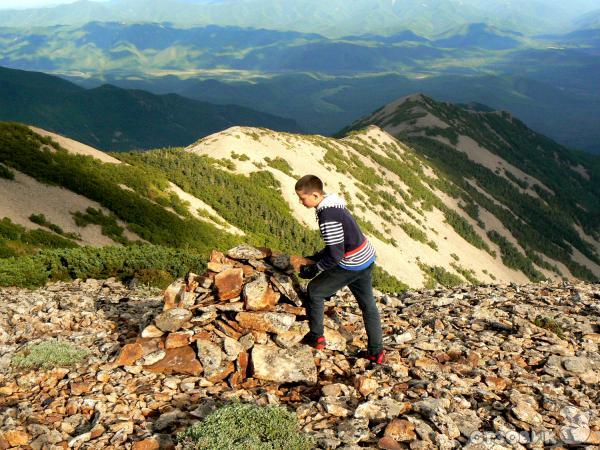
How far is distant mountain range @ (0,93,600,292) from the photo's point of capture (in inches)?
1123

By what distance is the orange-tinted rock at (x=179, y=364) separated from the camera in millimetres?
8578

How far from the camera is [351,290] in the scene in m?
8.76

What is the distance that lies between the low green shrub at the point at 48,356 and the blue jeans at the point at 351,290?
16.6 ft

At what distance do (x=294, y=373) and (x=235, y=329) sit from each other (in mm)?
1679

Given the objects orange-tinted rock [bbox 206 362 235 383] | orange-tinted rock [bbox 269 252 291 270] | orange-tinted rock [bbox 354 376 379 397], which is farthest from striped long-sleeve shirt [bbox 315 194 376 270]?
orange-tinted rock [bbox 206 362 235 383]

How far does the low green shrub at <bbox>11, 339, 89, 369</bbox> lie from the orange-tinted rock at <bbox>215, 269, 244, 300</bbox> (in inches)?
124

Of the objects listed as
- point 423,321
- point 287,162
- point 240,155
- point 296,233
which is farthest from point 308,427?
point 287,162

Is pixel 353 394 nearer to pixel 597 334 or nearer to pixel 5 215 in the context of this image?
pixel 597 334

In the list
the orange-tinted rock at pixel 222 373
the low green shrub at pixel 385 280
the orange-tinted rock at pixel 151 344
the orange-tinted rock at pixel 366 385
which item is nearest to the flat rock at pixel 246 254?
the orange-tinted rock at pixel 151 344

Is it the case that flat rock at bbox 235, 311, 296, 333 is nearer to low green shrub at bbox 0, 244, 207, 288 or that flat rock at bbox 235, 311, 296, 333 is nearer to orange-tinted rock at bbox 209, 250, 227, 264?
orange-tinted rock at bbox 209, 250, 227, 264

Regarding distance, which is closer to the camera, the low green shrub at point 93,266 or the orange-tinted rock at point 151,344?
the orange-tinted rock at point 151,344

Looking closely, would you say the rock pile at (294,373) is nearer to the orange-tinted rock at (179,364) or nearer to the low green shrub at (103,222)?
the orange-tinted rock at (179,364)

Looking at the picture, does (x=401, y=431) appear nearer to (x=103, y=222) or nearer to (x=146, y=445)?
(x=146, y=445)

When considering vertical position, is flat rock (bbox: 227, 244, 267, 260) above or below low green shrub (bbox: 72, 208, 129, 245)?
above
